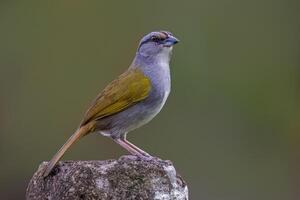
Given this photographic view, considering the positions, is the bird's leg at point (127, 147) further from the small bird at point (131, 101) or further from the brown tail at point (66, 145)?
the brown tail at point (66, 145)

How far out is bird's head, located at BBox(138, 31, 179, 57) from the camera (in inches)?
293

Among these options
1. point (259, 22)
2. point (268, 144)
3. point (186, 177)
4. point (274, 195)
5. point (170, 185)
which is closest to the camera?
point (170, 185)

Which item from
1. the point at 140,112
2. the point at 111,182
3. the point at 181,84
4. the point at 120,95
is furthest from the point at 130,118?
the point at 181,84

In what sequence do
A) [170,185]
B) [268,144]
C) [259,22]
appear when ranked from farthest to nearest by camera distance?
→ [259,22], [268,144], [170,185]

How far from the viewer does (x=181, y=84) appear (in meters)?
12.2

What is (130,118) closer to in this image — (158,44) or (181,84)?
(158,44)

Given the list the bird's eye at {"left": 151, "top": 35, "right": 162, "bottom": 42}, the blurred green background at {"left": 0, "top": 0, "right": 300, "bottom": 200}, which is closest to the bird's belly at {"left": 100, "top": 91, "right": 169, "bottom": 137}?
the bird's eye at {"left": 151, "top": 35, "right": 162, "bottom": 42}

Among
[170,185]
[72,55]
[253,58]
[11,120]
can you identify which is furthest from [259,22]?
[170,185]

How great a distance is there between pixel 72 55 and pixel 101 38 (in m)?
0.51

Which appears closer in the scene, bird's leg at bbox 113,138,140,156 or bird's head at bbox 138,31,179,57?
bird's leg at bbox 113,138,140,156

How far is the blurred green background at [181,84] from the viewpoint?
11797 mm

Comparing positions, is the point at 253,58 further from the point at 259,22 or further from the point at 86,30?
the point at 86,30

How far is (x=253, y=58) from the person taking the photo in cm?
1332

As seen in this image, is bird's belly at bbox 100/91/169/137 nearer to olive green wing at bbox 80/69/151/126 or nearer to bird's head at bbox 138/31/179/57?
olive green wing at bbox 80/69/151/126
